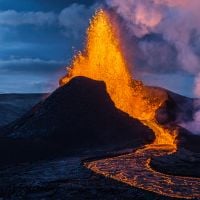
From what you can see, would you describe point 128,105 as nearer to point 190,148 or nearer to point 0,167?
point 190,148

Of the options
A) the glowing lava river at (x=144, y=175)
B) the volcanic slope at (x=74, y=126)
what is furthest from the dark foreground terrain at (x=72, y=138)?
the glowing lava river at (x=144, y=175)

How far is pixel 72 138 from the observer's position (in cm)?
6988

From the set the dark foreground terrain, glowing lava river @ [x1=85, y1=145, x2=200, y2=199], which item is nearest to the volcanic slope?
the dark foreground terrain

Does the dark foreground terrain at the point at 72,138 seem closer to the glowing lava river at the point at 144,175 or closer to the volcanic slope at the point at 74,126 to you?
the volcanic slope at the point at 74,126

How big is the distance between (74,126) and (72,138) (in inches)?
94.7

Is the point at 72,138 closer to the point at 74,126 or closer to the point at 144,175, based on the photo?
the point at 74,126

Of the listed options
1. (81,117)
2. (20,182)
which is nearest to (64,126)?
(81,117)

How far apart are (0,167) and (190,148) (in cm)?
2302

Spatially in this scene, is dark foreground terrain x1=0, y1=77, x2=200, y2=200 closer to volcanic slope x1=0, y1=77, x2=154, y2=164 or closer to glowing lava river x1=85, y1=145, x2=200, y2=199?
volcanic slope x1=0, y1=77, x2=154, y2=164

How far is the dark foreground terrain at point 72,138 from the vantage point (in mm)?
46000

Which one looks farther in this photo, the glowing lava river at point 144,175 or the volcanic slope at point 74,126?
the volcanic slope at point 74,126

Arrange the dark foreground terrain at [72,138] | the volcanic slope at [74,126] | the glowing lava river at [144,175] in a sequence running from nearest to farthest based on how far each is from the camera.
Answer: the glowing lava river at [144,175]
the dark foreground terrain at [72,138]
the volcanic slope at [74,126]

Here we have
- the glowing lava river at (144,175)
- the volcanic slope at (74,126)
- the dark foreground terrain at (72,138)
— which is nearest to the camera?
the glowing lava river at (144,175)

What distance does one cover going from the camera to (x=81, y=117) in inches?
2874
